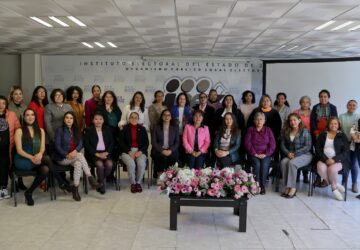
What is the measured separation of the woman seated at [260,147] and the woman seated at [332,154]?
658 millimetres

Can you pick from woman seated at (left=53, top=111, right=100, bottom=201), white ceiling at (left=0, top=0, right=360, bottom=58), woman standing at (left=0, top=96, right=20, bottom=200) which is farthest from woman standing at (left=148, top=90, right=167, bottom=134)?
woman standing at (left=0, top=96, right=20, bottom=200)

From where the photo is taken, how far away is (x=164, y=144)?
571 cm

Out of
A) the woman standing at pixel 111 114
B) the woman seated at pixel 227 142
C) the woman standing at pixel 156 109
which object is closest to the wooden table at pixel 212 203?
the woman seated at pixel 227 142

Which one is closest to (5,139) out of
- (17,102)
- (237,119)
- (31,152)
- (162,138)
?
(31,152)

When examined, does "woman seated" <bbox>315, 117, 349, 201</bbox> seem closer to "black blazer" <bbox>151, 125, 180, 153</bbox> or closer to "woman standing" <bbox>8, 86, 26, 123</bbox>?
"black blazer" <bbox>151, 125, 180, 153</bbox>

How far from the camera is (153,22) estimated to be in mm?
5371

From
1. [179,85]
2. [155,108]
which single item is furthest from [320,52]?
[155,108]

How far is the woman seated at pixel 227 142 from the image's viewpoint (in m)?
5.54

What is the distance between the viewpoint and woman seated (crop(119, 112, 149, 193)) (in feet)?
17.7

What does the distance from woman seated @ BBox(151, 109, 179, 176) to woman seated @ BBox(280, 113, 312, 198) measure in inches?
61.8

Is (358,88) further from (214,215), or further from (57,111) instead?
(57,111)

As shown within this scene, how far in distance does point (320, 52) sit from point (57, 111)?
5700mm

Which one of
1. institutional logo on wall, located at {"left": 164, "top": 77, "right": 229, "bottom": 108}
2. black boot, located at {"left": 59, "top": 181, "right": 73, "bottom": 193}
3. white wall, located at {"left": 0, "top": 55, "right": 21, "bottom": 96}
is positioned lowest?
black boot, located at {"left": 59, "top": 181, "right": 73, "bottom": 193}

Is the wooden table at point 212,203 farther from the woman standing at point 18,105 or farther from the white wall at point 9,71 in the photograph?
the white wall at point 9,71
